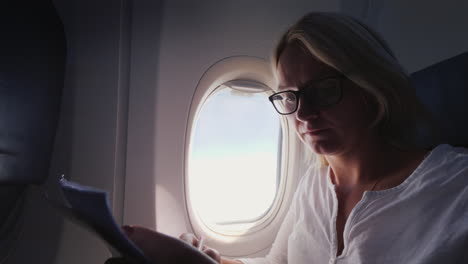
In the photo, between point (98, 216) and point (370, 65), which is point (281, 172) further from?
point (98, 216)

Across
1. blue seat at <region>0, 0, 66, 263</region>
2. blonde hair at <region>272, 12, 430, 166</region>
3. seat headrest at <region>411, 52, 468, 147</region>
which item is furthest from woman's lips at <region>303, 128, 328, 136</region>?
blue seat at <region>0, 0, 66, 263</region>

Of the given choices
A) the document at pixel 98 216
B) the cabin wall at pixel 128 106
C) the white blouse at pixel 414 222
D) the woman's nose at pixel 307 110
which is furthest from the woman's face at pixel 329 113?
the document at pixel 98 216

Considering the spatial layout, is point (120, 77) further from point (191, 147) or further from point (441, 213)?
point (441, 213)

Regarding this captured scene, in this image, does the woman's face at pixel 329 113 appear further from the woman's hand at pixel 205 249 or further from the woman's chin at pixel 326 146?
the woman's hand at pixel 205 249

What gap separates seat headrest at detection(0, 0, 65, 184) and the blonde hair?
0.71 m

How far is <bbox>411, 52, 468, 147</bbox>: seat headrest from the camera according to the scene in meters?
1.03

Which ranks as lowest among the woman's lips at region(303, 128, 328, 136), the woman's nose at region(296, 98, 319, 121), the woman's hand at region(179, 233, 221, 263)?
the woman's hand at region(179, 233, 221, 263)

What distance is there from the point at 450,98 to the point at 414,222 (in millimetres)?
444

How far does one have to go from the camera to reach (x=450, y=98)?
1.06 meters

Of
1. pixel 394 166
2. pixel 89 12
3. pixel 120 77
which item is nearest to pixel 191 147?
pixel 120 77

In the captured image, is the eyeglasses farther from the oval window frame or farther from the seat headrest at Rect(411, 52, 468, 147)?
the oval window frame

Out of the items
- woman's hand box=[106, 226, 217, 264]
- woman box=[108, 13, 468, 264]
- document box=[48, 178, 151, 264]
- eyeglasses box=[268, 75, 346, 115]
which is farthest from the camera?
eyeglasses box=[268, 75, 346, 115]

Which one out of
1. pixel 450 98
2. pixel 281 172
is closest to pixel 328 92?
pixel 450 98

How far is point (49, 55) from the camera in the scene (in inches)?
39.7
